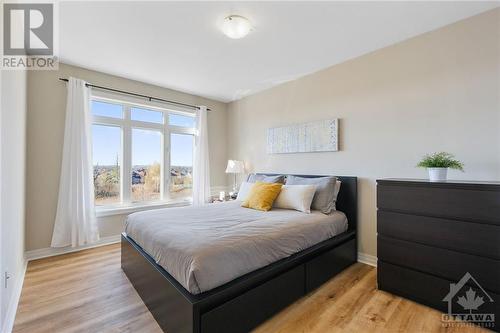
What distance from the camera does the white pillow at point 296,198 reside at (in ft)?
8.61

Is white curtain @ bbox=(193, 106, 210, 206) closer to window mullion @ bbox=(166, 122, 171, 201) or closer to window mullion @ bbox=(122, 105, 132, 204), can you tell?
window mullion @ bbox=(166, 122, 171, 201)

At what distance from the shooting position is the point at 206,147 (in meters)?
4.36

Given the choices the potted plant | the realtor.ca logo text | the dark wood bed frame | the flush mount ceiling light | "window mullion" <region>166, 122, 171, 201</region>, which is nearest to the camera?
the dark wood bed frame

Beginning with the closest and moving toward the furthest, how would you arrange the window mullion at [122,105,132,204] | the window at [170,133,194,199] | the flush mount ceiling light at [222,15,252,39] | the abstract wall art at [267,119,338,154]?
the flush mount ceiling light at [222,15,252,39] → the abstract wall art at [267,119,338,154] → the window mullion at [122,105,132,204] → the window at [170,133,194,199]

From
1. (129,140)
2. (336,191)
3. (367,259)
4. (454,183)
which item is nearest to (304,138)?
(336,191)

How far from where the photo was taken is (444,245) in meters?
1.82

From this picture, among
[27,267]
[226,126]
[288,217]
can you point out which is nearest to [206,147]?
[226,126]

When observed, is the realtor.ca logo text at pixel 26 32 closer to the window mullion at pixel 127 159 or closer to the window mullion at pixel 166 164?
the window mullion at pixel 127 159

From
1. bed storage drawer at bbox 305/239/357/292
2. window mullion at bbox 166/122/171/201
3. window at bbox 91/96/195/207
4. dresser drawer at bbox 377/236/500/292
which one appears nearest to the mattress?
bed storage drawer at bbox 305/239/357/292

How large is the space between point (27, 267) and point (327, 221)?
11.0ft

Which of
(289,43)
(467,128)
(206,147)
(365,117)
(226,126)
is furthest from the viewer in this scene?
(226,126)

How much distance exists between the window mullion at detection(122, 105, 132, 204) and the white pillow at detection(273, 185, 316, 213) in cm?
237

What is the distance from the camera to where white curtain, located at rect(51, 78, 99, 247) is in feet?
9.66

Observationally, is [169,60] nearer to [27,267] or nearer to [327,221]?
[327,221]
